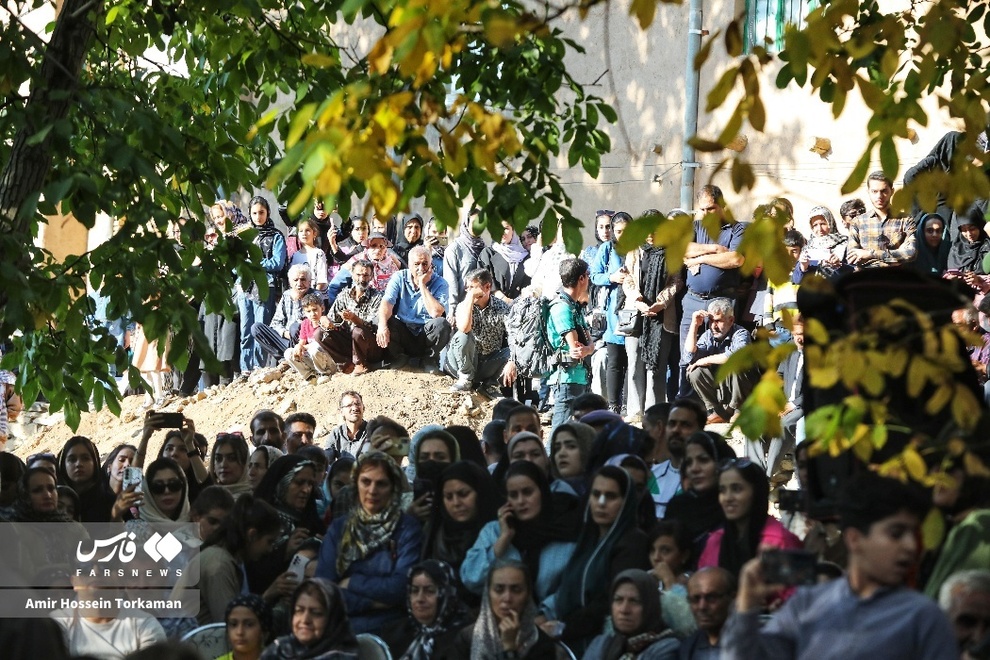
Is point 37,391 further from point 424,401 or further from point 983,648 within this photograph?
point 424,401

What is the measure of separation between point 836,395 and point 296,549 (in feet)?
13.6

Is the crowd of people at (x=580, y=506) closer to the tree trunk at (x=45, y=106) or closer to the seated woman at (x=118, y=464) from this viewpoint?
the seated woman at (x=118, y=464)

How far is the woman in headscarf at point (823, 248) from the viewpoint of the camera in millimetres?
11391

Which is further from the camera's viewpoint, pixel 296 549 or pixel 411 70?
pixel 296 549

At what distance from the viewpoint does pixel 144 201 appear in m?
7.09

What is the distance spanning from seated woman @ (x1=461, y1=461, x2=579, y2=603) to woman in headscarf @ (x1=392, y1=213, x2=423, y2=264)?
7237 mm

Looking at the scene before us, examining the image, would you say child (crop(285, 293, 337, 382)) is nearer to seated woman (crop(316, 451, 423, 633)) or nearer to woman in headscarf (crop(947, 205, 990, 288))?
woman in headscarf (crop(947, 205, 990, 288))

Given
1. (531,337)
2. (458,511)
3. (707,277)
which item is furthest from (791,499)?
(531,337)

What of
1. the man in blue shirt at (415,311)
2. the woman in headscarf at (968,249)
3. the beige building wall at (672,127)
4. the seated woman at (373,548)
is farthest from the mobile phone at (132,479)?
the beige building wall at (672,127)

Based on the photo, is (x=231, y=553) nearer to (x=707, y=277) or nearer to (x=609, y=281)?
(x=707, y=277)

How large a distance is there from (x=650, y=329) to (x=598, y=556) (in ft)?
16.1

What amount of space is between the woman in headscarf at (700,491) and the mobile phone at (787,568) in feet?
8.46

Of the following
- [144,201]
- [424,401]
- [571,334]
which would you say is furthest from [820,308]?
[424,401]

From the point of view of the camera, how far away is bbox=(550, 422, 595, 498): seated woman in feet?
27.7
